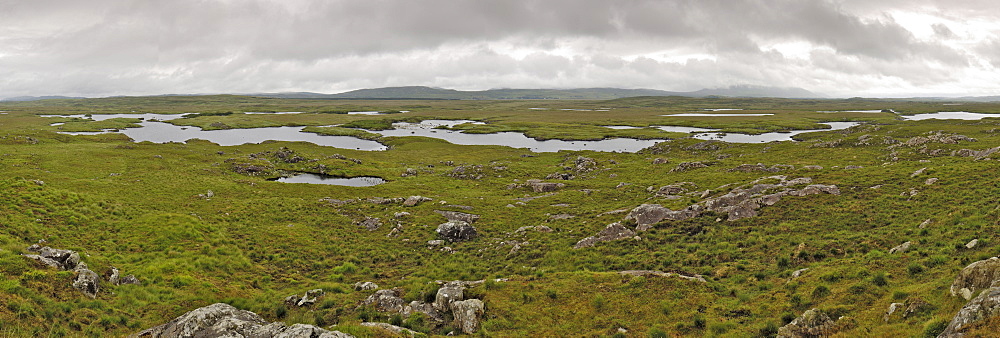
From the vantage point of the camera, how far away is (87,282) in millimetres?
20500

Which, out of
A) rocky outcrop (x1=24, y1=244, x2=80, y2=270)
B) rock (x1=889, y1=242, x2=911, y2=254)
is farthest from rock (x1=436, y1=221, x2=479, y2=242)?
rock (x1=889, y1=242, x2=911, y2=254)

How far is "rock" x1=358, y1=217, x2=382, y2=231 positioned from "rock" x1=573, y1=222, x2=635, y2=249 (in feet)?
70.7

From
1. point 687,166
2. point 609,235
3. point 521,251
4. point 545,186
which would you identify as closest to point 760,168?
point 687,166

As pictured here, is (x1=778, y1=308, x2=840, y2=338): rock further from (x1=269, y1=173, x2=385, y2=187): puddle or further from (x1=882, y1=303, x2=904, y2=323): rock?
(x1=269, y1=173, x2=385, y2=187): puddle

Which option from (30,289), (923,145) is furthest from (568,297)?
(923,145)

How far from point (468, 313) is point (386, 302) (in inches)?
203

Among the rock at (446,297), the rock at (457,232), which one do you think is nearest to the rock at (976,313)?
the rock at (446,297)

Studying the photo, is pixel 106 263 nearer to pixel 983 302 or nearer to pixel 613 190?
pixel 983 302

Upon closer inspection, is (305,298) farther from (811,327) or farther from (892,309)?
(892,309)

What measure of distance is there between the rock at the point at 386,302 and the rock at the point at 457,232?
15579 millimetres

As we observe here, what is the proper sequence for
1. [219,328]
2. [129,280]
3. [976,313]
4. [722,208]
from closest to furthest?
1. [976,313]
2. [219,328]
3. [129,280]
4. [722,208]

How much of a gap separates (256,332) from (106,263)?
16.6m

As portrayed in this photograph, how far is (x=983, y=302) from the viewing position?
1162cm

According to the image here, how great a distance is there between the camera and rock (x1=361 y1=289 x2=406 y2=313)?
21.4 meters
